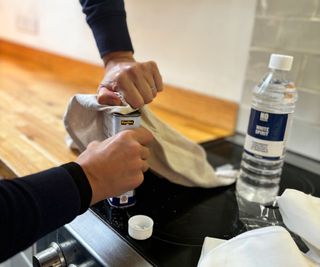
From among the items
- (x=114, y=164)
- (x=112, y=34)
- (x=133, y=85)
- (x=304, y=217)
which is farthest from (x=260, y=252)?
(x=112, y=34)

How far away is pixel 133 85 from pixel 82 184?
0.20m

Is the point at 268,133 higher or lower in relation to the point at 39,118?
higher

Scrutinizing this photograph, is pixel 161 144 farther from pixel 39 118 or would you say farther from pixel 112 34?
pixel 39 118

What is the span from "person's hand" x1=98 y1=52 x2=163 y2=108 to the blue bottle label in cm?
19

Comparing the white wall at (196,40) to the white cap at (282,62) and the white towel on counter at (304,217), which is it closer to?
the white cap at (282,62)

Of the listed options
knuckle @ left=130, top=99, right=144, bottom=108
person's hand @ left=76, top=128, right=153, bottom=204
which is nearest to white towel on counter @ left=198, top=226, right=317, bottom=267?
person's hand @ left=76, top=128, right=153, bottom=204

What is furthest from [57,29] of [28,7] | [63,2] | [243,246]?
[243,246]

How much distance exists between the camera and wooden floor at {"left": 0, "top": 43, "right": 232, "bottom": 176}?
2.27 ft

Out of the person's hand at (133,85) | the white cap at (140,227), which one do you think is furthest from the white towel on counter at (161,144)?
the white cap at (140,227)

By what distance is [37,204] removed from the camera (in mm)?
→ 378

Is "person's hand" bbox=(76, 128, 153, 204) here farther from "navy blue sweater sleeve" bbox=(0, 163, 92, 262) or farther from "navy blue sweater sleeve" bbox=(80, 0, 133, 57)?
"navy blue sweater sleeve" bbox=(80, 0, 133, 57)

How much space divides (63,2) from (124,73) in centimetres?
119

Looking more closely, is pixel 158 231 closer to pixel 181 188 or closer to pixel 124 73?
pixel 181 188

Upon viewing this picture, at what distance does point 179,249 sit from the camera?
47 centimetres
